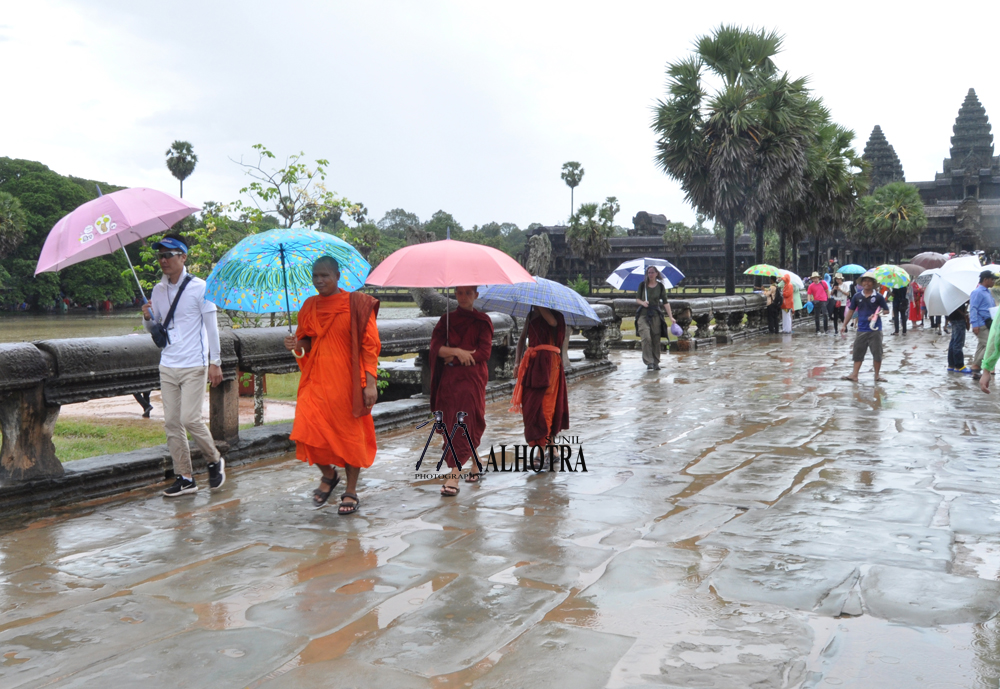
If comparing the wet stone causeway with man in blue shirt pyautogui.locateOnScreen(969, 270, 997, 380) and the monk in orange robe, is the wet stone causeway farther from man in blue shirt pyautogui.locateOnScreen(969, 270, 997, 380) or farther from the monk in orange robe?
man in blue shirt pyautogui.locateOnScreen(969, 270, 997, 380)

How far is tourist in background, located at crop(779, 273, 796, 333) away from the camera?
798 inches

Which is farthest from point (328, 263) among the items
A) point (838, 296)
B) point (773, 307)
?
point (838, 296)

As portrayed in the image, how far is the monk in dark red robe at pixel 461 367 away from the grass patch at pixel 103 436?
401 centimetres

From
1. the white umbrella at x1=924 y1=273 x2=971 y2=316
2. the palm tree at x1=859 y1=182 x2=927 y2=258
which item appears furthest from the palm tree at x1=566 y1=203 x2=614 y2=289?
the white umbrella at x1=924 y1=273 x2=971 y2=316

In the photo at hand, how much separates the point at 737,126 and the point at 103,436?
56.9ft

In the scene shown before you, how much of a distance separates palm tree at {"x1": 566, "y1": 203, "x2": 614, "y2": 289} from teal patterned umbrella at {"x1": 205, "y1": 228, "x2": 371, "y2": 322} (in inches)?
1939

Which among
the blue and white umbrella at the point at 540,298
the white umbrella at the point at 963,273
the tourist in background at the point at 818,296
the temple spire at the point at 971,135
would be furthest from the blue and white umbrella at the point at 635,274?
the temple spire at the point at 971,135

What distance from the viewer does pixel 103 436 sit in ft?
29.9

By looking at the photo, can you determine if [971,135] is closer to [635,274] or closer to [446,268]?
[635,274]

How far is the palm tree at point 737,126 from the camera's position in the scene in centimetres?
2155

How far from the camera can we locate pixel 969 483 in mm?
5324

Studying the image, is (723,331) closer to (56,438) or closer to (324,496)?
(56,438)

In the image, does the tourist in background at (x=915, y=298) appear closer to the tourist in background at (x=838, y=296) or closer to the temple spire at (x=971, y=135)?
the tourist in background at (x=838, y=296)

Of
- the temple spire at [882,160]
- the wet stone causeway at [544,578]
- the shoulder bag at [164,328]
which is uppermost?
the temple spire at [882,160]
